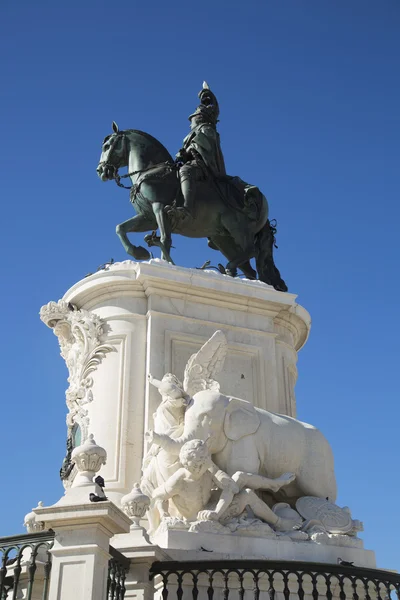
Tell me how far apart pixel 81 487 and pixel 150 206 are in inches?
276

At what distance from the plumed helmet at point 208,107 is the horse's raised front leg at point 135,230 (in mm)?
2400

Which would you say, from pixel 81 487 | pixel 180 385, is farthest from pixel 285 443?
pixel 81 487

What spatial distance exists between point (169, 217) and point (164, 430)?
14.3 feet

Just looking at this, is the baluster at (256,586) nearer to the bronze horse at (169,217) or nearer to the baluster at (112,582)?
the baluster at (112,582)

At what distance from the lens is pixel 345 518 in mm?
→ 10203

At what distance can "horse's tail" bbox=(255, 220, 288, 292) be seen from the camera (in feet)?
47.0

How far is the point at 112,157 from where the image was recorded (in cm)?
1448

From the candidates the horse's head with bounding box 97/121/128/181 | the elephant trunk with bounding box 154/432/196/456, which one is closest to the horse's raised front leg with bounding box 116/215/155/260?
the horse's head with bounding box 97/121/128/181

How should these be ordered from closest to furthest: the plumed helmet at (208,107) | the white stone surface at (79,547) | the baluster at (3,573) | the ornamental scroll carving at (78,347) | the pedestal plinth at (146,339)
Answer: the white stone surface at (79,547) → the baluster at (3,573) → the pedestal plinth at (146,339) → the ornamental scroll carving at (78,347) → the plumed helmet at (208,107)

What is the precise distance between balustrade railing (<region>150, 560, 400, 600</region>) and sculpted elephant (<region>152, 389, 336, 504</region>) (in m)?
1.49

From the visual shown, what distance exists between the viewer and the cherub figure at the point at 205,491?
31.1 ft

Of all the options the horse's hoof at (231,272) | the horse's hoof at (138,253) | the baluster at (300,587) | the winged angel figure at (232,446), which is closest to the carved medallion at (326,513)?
the winged angel figure at (232,446)

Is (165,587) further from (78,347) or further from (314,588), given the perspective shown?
(78,347)

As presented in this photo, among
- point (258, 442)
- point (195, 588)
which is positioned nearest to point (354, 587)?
point (195, 588)
